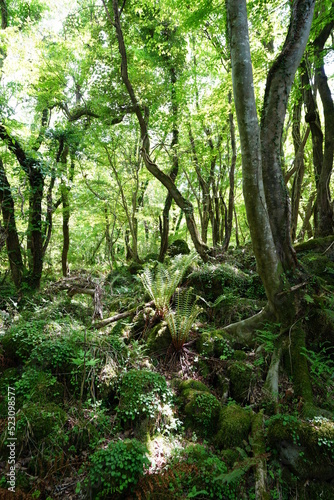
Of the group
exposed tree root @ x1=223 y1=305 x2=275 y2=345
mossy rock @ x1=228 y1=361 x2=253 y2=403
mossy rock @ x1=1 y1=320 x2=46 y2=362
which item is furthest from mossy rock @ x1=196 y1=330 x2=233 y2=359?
mossy rock @ x1=1 y1=320 x2=46 y2=362

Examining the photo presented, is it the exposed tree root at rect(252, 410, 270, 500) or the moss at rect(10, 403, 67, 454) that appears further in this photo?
the moss at rect(10, 403, 67, 454)

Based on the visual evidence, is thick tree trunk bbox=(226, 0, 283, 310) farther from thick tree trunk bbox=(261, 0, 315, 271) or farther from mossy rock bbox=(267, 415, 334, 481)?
mossy rock bbox=(267, 415, 334, 481)

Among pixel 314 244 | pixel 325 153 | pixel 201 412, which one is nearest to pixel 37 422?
pixel 201 412

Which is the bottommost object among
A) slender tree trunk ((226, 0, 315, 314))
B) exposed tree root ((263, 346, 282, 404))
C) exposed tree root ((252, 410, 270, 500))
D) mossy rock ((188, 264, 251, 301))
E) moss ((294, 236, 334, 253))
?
exposed tree root ((252, 410, 270, 500))

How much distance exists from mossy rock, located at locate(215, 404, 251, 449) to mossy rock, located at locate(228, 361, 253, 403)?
0.41 m

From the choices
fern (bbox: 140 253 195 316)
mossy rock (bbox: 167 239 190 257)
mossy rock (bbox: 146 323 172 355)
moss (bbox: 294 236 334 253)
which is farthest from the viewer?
mossy rock (bbox: 167 239 190 257)

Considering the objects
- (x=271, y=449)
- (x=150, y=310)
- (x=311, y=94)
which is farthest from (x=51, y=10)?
(x=271, y=449)

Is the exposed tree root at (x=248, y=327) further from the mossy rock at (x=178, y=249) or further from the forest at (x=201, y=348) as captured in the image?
the mossy rock at (x=178, y=249)

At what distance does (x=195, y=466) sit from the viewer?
2.46m

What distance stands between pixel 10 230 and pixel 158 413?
6.83m

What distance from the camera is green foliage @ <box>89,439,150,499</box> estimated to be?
226 cm

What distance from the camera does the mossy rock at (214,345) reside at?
13.4 feet

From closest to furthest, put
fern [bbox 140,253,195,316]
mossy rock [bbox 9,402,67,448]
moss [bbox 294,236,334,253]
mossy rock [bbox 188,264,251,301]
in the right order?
mossy rock [bbox 9,402,67,448]
fern [bbox 140,253,195,316]
mossy rock [bbox 188,264,251,301]
moss [bbox 294,236,334,253]

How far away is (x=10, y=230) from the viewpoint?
7.60m
